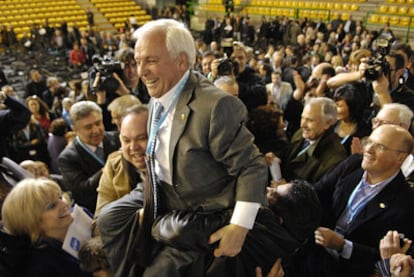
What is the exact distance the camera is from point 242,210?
46.6 inches

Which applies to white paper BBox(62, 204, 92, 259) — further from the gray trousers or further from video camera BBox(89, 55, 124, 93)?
video camera BBox(89, 55, 124, 93)

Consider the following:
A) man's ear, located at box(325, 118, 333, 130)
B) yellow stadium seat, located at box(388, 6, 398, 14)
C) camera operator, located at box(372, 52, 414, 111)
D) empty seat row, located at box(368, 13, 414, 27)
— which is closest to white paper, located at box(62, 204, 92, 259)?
man's ear, located at box(325, 118, 333, 130)

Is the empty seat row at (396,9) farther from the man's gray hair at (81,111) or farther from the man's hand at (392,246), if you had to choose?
the man's hand at (392,246)

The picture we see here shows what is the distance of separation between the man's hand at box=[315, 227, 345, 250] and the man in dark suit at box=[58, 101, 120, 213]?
1.26m

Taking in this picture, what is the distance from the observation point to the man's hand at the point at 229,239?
46.6 inches

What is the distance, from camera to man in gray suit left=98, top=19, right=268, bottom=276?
1188mm

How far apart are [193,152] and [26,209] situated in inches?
32.0

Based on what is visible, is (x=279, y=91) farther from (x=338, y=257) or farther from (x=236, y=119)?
(x=236, y=119)

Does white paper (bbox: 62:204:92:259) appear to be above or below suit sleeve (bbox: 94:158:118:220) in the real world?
below

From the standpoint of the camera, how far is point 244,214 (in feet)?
3.87

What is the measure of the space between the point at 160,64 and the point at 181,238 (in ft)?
1.80

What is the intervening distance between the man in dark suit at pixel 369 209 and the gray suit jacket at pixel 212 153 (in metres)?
0.57

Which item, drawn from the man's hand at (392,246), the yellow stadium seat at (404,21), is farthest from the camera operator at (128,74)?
the yellow stadium seat at (404,21)

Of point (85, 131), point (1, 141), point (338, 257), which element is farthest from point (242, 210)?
point (1, 141)
